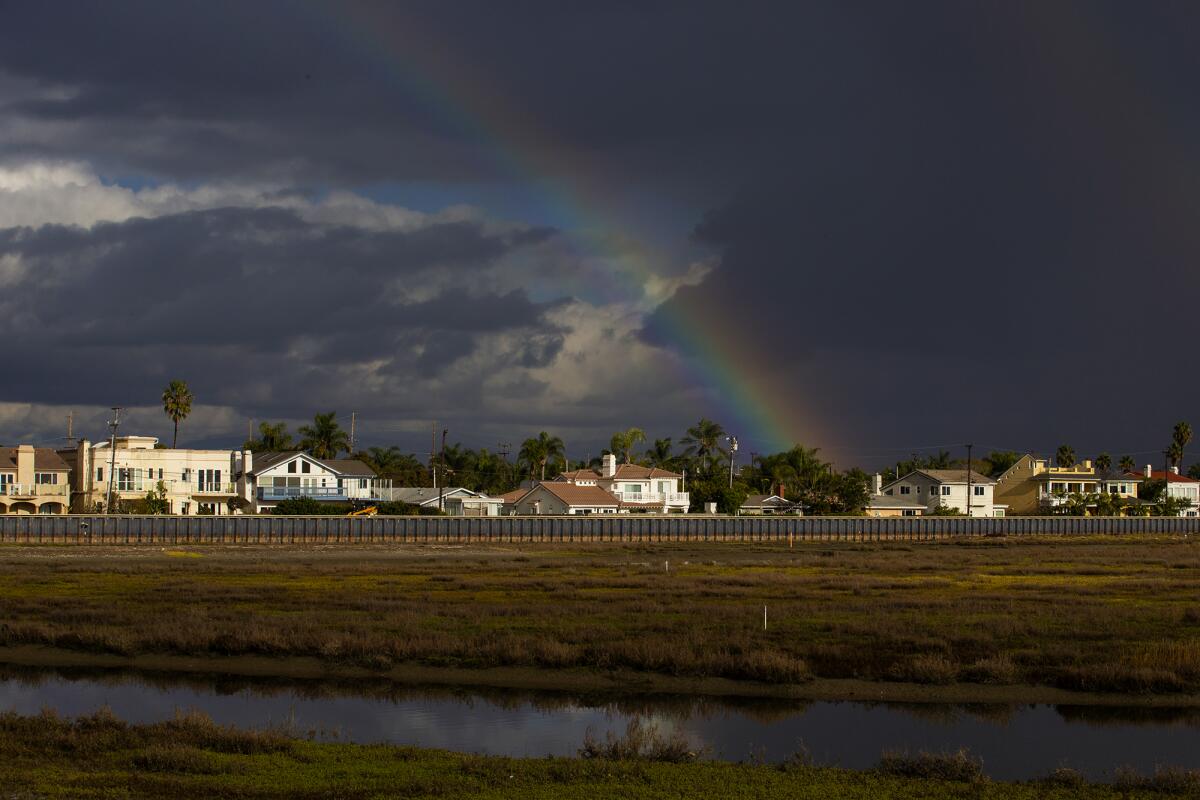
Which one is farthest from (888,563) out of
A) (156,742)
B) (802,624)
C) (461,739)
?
(156,742)

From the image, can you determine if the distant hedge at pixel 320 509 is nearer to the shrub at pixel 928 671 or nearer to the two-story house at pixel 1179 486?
the shrub at pixel 928 671

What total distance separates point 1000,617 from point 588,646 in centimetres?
1594

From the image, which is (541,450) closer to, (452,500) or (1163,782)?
(452,500)

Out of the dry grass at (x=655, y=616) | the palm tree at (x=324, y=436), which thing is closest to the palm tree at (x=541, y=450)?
the palm tree at (x=324, y=436)

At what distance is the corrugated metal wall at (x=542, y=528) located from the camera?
10281 cm

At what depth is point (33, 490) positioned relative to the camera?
121 m

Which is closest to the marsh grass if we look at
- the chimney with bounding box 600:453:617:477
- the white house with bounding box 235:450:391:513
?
the white house with bounding box 235:450:391:513

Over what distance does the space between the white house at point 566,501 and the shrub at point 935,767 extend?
361 ft

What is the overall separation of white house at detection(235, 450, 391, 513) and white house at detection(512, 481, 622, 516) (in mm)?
15959

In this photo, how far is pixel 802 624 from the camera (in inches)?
1708

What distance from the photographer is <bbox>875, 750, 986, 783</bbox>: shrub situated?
23.1 metres

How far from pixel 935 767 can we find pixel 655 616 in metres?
22.4

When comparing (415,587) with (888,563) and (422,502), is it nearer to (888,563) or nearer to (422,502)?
(888,563)

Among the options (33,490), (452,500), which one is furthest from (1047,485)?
(33,490)
